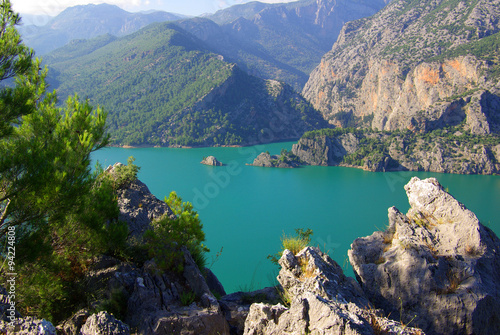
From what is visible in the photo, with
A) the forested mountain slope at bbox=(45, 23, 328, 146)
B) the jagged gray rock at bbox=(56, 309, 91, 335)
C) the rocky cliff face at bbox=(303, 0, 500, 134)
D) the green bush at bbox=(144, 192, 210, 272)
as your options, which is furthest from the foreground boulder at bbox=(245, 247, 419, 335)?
the forested mountain slope at bbox=(45, 23, 328, 146)

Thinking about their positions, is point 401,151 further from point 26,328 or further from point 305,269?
point 26,328

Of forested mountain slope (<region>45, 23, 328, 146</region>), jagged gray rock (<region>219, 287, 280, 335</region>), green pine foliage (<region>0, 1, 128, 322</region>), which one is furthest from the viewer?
forested mountain slope (<region>45, 23, 328, 146</region>)

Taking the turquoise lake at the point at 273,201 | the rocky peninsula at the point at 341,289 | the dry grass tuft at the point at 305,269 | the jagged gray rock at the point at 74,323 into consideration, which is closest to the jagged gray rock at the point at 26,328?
the rocky peninsula at the point at 341,289

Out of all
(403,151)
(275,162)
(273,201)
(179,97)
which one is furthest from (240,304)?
(179,97)

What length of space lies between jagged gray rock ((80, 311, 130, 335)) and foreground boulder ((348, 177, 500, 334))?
4.14 metres

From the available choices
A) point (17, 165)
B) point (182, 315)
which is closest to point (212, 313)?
point (182, 315)

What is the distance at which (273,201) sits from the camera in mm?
35938

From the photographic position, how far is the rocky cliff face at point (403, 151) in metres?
48.6

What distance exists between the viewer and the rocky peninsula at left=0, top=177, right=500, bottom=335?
4.00m

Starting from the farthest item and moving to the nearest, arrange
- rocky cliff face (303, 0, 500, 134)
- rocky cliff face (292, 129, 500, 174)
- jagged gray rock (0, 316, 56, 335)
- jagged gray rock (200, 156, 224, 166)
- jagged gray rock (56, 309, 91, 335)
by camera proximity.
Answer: rocky cliff face (303, 0, 500, 134) < jagged gray rock (200, 156, 224, 166) < rocky cliff face (292, 129, 500, 174) < jagged gray rock (56, 309, 91, 335) < jagged gray rock (0, 316, 56, 335)

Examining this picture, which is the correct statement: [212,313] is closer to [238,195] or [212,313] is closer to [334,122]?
[238,195]

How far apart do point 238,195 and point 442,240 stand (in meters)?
31.7

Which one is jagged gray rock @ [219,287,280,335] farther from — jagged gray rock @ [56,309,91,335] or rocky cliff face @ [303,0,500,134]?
rocky cliff face @ [303,0,500,134]

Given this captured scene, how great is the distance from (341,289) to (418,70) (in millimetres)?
78192
